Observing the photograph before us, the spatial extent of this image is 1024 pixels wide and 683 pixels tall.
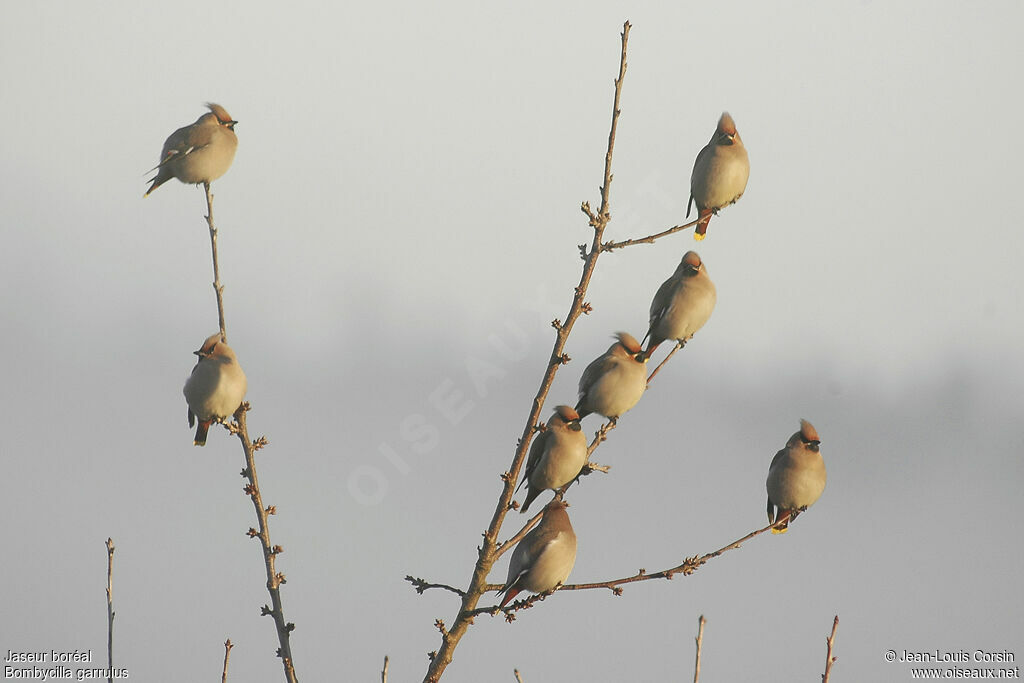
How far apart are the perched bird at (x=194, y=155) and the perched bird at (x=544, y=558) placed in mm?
2675

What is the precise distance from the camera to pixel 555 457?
491cm

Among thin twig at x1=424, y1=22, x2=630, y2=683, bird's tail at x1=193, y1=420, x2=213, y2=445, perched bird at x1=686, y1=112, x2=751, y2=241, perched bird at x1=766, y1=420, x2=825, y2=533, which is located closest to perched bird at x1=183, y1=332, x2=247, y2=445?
bird's tail at x1=193, y1=420, x2=213, y2=445

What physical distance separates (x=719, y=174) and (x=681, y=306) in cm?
62

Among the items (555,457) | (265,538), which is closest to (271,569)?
(265,538)

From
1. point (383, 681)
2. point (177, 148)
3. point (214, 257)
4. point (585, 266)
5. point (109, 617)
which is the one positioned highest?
point (177, 148)

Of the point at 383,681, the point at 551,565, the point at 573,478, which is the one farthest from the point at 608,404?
the point at 383,681

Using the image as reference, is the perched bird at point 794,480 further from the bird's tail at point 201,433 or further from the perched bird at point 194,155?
the perched bird at point 194,155

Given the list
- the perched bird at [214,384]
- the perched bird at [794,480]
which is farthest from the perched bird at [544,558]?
the perched bird at [214,384]

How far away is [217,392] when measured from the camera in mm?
4996

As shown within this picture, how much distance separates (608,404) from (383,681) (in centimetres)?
167

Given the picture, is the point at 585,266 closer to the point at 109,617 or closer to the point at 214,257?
the point at 214,257

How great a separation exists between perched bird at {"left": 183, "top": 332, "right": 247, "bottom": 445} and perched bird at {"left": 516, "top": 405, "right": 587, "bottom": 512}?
1.23 meters

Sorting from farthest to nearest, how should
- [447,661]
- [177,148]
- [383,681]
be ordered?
[177,148] < [447,661] < [383,681]

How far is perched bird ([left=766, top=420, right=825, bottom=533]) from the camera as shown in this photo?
521 centimetres
